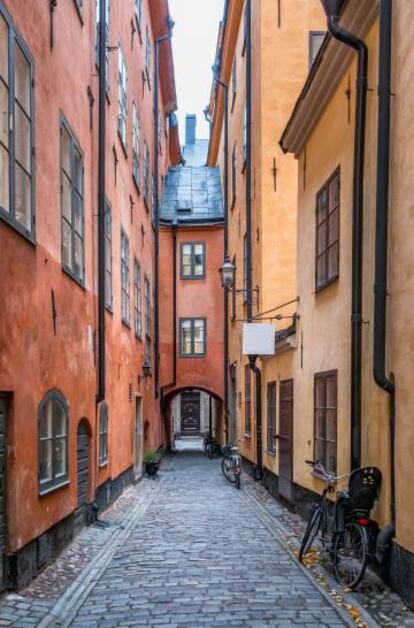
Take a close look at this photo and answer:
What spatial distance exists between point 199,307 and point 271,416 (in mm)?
11702

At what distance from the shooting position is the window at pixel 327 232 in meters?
9.34

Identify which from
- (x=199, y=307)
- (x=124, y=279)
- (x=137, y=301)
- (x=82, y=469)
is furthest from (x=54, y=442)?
(x=199, y=307)

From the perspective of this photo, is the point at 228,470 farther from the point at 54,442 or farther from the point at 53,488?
the point at 53,488

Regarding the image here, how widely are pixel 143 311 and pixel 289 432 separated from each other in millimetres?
8151

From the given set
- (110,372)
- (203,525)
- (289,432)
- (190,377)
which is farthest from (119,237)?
(190,377)

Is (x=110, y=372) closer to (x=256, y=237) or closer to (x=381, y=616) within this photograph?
(x=256, y=237)

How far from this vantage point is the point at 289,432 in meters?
12.4

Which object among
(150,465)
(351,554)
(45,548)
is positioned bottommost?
(150,465)

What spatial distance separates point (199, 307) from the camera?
26359 millimetres

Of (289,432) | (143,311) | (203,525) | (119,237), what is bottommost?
(203,525)

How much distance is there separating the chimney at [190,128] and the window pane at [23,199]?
4921 cm

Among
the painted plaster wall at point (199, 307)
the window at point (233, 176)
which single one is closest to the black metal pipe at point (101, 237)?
the window at point (233, 176)

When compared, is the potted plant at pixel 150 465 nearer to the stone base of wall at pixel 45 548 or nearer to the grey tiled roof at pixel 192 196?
the stone base of wall at pixel 45 548

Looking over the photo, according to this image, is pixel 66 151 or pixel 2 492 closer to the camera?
pixel 2 492
